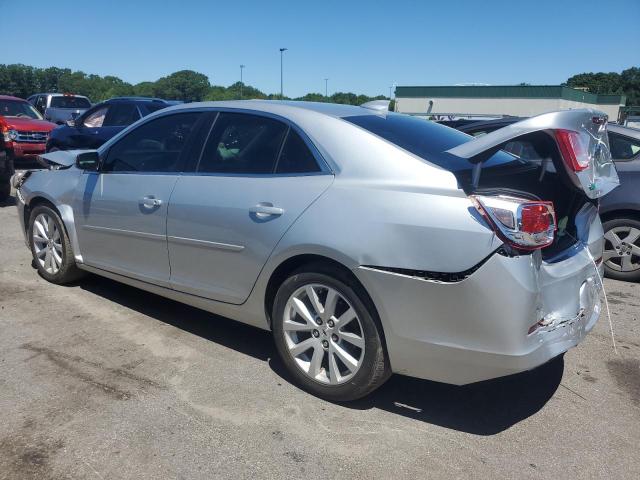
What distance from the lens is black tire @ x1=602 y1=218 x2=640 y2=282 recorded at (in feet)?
17.9

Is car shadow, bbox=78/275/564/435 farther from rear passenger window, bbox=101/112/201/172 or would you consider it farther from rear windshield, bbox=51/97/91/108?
rear windshield, bbox=51/97/91/108

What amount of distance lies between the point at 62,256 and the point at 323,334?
9.27 feet

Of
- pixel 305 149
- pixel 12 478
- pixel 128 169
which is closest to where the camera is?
pixel 12 478

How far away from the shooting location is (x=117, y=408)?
9.96 ft

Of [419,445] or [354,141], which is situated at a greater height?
[354,141]

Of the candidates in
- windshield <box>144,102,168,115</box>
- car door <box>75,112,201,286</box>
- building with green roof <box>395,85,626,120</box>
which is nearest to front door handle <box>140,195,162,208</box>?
car door <box>75,112,201,286</box>

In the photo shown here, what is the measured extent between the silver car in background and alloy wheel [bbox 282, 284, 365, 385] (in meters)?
0.01

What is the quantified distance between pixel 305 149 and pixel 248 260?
2.44ft

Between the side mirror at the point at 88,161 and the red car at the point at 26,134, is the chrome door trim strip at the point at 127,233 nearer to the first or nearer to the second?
the side mirror at the point at 88,161

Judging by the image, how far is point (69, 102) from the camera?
771 inches

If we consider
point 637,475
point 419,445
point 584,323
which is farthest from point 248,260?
point 637,475

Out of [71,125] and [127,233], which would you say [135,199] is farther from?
[71,125]

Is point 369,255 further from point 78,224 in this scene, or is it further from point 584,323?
point 78,224

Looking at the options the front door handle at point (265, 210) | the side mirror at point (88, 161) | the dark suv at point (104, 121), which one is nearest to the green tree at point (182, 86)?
the dark suv at point (104, 121)
